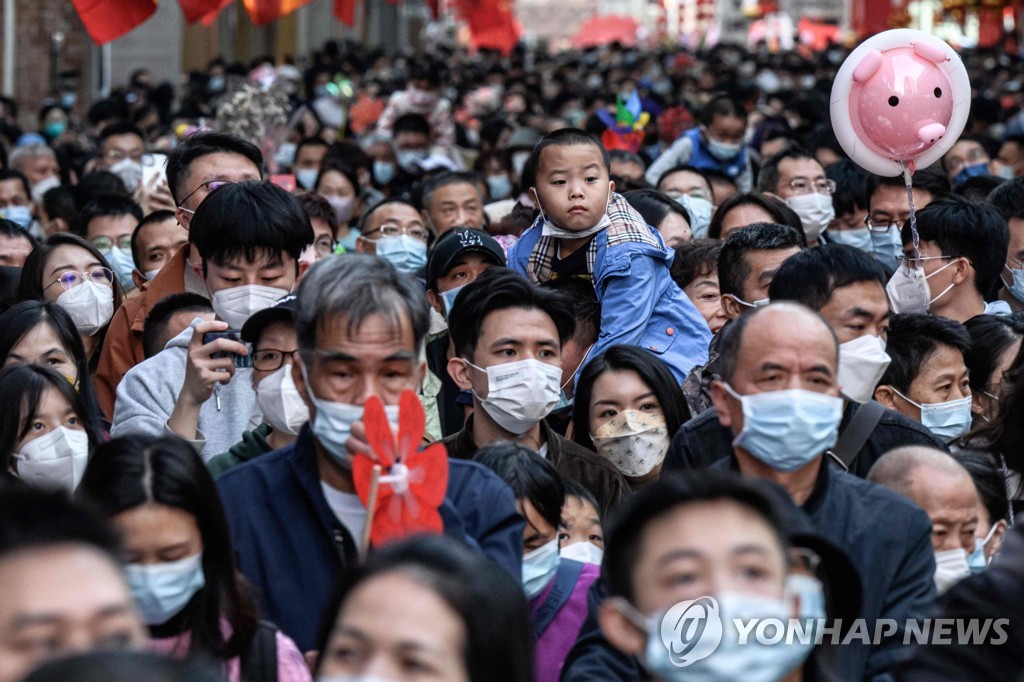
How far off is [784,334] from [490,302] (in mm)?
1351

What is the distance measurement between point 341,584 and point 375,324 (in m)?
0.93

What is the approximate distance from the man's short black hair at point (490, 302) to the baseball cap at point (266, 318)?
54cm

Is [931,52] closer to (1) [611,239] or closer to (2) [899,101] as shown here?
(2) [899,101]

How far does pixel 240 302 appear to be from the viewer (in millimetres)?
5379

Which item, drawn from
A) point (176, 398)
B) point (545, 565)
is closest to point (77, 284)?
point (176, 398)

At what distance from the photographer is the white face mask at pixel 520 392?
5.16 meters

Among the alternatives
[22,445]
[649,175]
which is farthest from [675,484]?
[649,175]

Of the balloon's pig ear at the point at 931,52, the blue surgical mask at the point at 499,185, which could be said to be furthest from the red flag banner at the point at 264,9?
the balloon's pig ear at the point at 931,52

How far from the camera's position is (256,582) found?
3945 millimetres

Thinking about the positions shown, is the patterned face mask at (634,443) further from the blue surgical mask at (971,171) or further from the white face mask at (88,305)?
the blue surgical mask at (971,171)

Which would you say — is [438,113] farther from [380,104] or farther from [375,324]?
[375,324]

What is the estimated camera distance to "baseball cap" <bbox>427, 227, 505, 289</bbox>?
693cm

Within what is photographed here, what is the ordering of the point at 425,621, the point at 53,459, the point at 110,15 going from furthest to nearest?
the point at 110,15
the point at 53,459
the point at 425,621

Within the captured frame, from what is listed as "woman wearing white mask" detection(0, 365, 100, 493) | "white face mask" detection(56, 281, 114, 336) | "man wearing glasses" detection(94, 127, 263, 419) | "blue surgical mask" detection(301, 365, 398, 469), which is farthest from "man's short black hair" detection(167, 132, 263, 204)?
"blue surgical mask" detection(301, 365, 398, 469)
